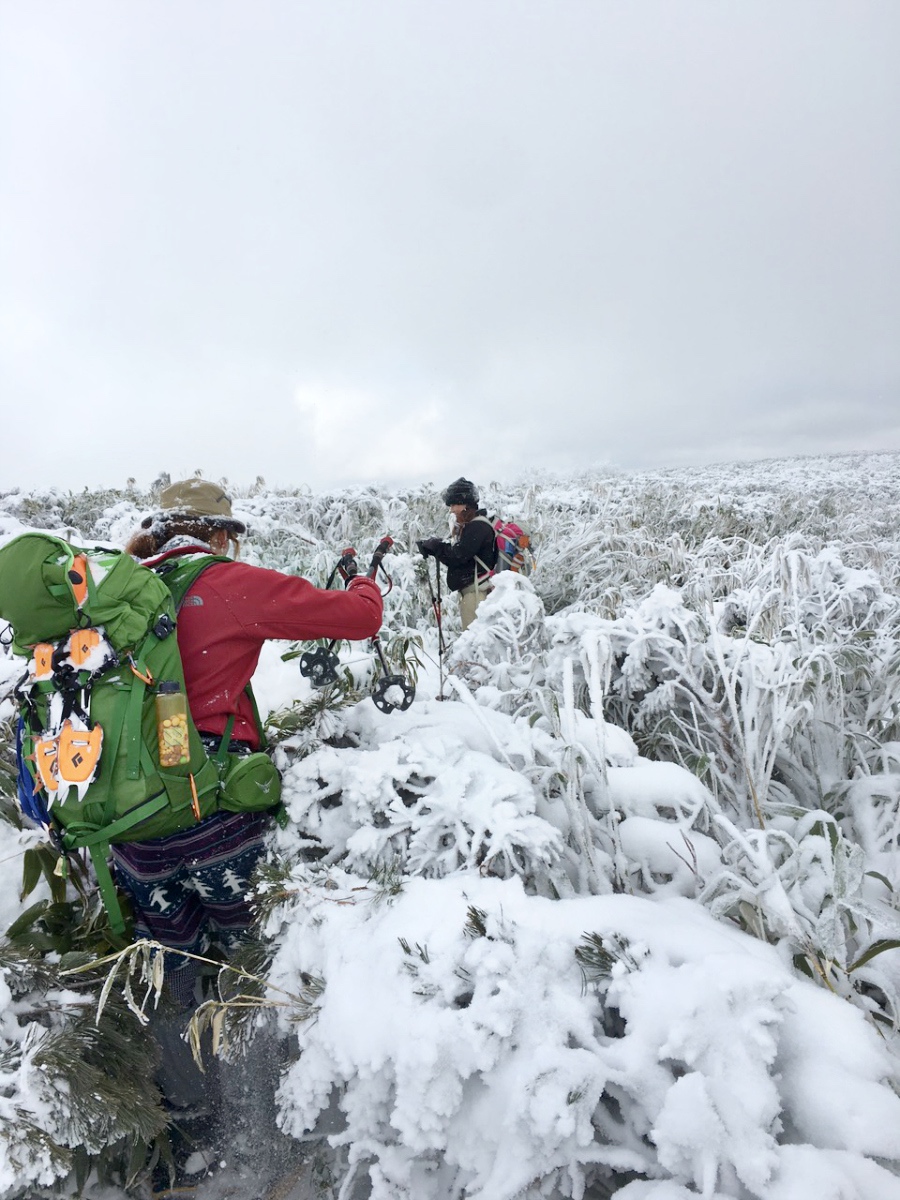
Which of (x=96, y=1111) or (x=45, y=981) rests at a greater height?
(x=45, y=981)

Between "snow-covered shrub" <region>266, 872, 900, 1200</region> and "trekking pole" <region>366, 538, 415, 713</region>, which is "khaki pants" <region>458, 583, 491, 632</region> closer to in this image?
"trekking pole" <region>366, 538, 415, 713</region>

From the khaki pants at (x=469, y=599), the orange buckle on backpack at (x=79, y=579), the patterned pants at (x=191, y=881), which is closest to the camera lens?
the orange buckle on backpack at (x=79, y=579)

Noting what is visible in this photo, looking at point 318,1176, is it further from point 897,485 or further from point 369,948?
point 897,485

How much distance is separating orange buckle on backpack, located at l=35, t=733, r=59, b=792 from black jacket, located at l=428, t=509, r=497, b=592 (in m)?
3.81

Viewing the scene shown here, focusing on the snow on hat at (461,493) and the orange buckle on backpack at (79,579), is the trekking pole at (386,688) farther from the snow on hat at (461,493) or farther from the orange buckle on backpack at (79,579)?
the snow on hat at (461,493)

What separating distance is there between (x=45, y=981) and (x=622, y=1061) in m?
1.49

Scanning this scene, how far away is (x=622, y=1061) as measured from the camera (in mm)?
1064

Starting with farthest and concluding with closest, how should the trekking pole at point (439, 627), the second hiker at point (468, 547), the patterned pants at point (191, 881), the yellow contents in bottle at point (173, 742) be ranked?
1. the second hiker at point (468, 547)
2. the trekking pole at point (439, 627)
3. the patterned pants at point (191, 881)
4. the yellow contents in bottle at point (173, 742)

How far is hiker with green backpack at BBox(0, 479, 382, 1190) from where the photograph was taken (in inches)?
58.5

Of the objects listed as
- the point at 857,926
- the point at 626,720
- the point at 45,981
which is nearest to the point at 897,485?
the point at 626,720

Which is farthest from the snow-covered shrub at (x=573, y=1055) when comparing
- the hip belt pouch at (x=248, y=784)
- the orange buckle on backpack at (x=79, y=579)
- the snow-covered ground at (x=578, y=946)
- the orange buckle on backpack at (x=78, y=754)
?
the orange buckle on backpack at (x=79, y=579)

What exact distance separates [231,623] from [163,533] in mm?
527

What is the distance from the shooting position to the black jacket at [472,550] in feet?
17.2

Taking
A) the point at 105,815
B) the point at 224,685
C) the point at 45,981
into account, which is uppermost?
the point at 224,685
